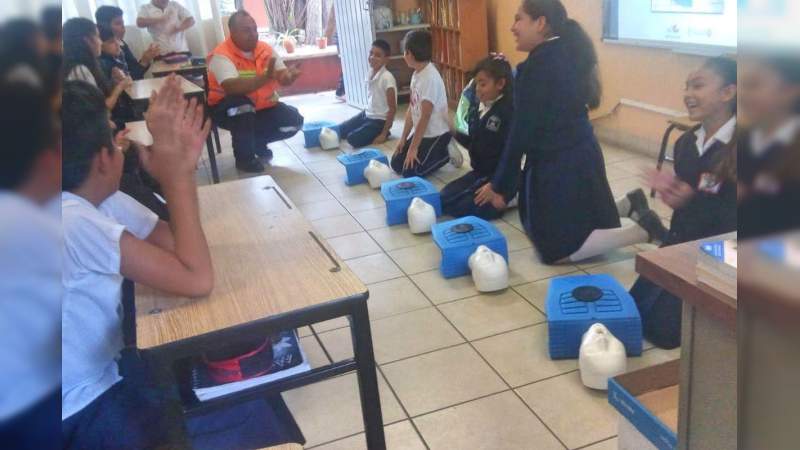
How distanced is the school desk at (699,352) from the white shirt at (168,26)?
3.53m

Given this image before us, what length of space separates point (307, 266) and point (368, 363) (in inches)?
7.7

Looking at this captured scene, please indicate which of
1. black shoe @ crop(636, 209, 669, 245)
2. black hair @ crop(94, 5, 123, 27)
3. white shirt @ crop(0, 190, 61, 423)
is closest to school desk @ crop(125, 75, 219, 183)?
black hair @ crop(94, 5, 123, 27)

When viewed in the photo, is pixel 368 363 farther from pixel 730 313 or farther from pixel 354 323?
pixel 730 313

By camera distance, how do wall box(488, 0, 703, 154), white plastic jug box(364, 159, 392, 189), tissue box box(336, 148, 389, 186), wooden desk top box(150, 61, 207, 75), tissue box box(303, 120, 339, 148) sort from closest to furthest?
wall box(488, 0, 703, 154), white plastic jug box(364, 159, 392, 189), tissue box box(336, 148, 389, 186), wooden desk top box(150, 61, 207, 75), tissue box box(303, 120, 339, 148)

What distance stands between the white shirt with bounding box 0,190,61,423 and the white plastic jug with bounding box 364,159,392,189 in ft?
10.4

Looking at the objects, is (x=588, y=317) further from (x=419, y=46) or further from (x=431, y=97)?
(x=419, y=46)

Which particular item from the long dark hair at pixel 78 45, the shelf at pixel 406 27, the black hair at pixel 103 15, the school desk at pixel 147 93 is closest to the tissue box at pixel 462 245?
the school desk at pixel 147 93

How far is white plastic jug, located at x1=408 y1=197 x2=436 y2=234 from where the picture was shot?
2.72 m

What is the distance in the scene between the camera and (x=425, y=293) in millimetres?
2229

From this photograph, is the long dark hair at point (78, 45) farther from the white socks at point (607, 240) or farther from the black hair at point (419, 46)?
the black hair at point (419, 46)

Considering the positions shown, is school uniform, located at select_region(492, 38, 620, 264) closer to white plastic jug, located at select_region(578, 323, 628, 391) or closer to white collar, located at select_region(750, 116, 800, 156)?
white plastic jug, located at select_region(578, 323, 628, 391)

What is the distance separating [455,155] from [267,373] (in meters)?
2.63

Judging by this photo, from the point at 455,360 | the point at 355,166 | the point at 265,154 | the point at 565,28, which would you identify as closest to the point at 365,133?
the point at 265,154

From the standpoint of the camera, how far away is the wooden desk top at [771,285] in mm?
173
